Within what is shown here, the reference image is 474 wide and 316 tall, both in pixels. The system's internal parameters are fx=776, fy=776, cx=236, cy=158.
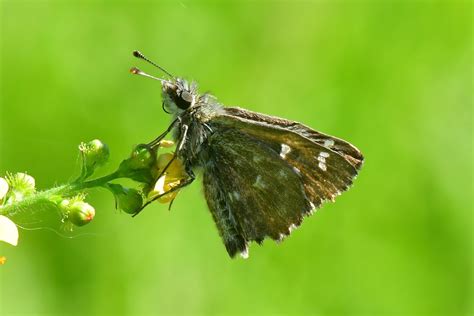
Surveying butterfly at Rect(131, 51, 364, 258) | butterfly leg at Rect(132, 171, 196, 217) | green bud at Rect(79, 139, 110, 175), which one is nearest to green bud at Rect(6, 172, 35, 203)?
green bud at Rect(79, 139, 110, 175)

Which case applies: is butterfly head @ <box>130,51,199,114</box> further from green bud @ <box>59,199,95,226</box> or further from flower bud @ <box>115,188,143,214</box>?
green bud @ <box>59,199,95,226</box>

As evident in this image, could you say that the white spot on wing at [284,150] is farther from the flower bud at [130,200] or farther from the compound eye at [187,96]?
the flower bud at [130,200]

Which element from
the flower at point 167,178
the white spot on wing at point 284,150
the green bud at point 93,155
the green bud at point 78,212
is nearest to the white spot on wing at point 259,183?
the white spot on wing at point 284,150

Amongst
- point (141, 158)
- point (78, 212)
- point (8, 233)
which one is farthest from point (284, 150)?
point (8, 233)

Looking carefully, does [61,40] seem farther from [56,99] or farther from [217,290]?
[217,290]

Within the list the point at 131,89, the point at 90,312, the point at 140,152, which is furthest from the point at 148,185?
the point at 131,89
